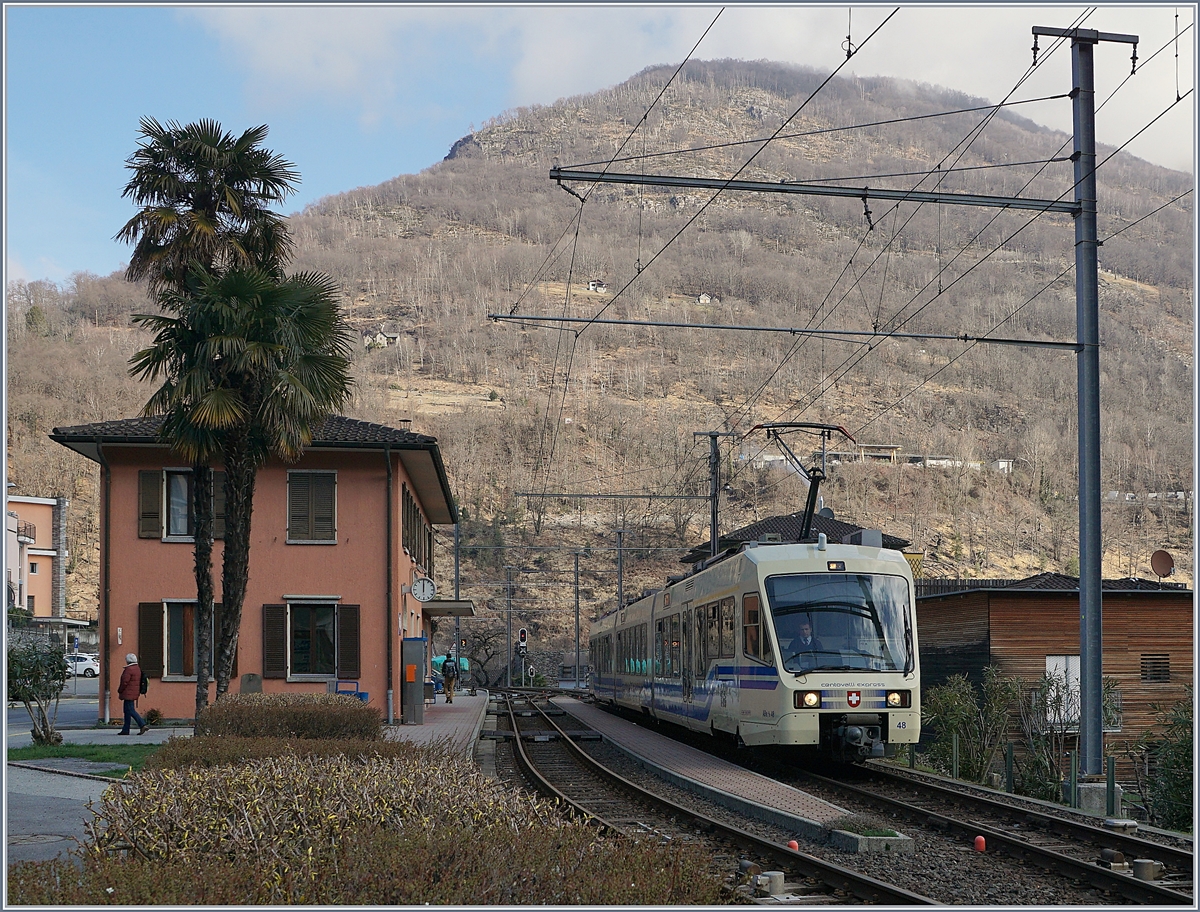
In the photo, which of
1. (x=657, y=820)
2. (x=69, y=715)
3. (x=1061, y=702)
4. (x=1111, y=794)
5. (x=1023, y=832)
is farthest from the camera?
(x=69, y=715)

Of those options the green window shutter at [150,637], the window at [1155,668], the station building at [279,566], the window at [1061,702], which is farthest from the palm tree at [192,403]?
the window at [1155,668]

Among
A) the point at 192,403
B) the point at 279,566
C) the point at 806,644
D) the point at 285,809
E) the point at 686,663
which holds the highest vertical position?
the point at 192,403

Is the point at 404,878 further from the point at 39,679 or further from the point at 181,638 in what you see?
the point at 181,638

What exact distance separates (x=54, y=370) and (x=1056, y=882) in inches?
5026

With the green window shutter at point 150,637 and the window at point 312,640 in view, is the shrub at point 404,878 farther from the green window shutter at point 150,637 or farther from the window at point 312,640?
the green window shutter at point 150,637

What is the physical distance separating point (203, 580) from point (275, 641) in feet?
27.1

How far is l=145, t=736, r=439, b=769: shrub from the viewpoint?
1085 cm

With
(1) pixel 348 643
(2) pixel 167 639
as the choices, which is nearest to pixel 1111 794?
(1) pixel 348 643

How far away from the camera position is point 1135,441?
4806 inches

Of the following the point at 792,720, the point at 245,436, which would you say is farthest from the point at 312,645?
the point at 792,720

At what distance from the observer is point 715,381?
133750 mm

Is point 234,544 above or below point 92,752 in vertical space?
above

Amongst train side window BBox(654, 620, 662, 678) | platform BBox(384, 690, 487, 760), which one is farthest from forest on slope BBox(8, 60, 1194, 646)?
train side window BBox(654, 620, 662, 678)

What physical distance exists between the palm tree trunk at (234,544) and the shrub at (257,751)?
356 inches
